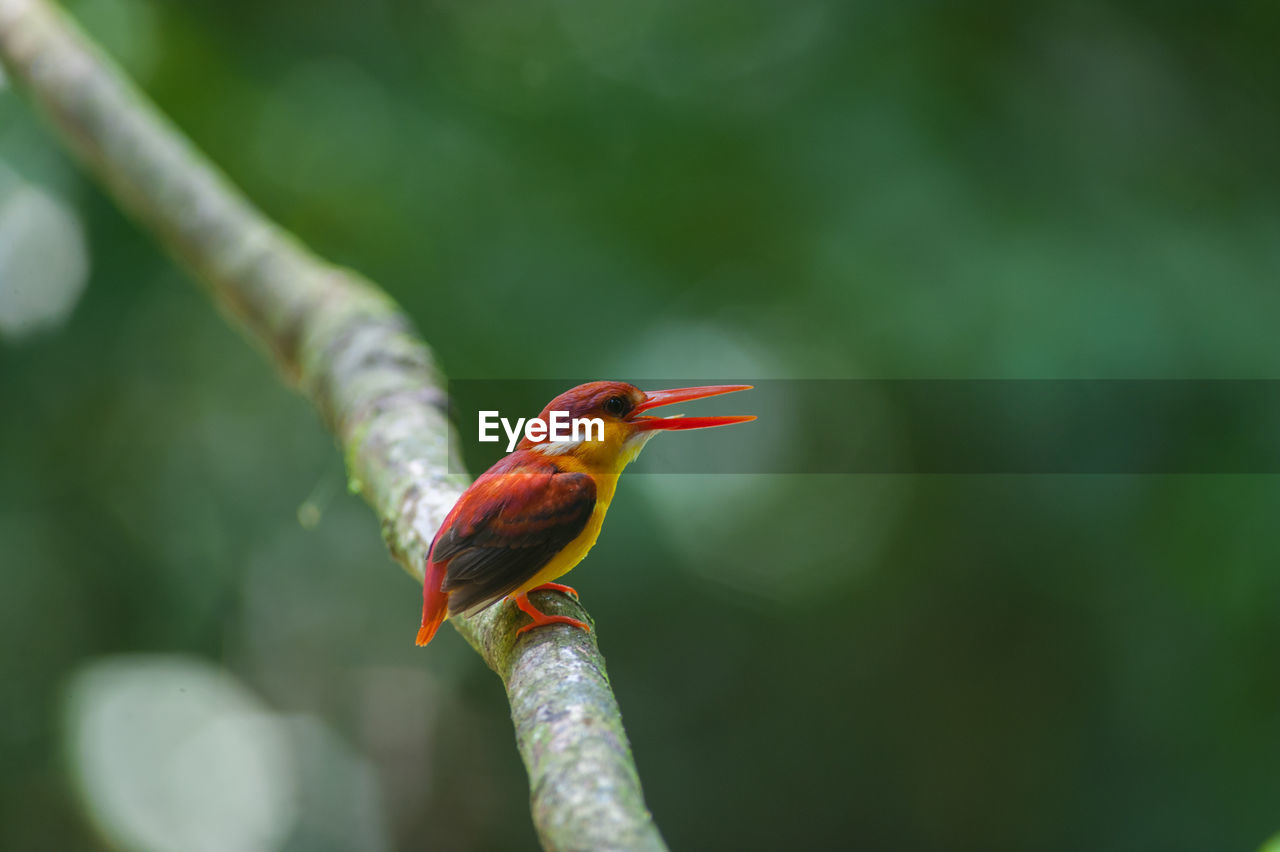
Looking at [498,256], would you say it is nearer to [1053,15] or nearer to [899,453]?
[899,453]

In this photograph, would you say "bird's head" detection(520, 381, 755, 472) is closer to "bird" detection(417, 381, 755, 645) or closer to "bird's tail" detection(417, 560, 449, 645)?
"bird" detection(417, 381, 755, 645)

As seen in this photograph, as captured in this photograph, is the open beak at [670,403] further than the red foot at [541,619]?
Yes

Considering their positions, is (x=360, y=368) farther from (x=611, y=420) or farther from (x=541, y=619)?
(x=541, y=619)

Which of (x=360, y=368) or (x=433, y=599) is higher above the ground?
(x=360, y=368)

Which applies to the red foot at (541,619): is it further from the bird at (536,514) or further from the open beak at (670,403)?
the open beak at (670,403)

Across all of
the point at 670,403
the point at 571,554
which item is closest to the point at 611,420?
the point at 670,403

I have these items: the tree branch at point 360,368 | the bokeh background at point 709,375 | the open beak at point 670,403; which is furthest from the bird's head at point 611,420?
the bokeh background at point 709,375

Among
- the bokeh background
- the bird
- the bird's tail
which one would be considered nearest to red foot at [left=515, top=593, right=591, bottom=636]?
the bird
